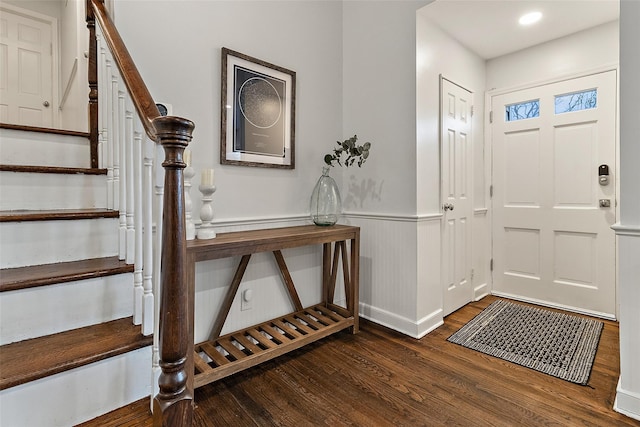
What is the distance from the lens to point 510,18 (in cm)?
241

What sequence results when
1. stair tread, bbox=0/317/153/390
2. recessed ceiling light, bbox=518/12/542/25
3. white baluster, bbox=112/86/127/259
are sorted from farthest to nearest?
1. recessed ceiling light, bbox=518/12/542/25
2. white baluster, bbox=112/86/127/259
3. stair tread, bbox=0/317/153/390

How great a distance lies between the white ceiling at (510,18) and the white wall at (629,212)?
3.29 ft

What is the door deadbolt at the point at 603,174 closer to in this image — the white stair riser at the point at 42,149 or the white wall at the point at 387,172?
the white wall at the point at 387,172

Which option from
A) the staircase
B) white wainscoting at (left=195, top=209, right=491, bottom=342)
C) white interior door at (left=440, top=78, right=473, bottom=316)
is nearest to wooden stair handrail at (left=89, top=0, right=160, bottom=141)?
the staircase

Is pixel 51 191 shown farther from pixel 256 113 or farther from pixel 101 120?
pixel 256 113

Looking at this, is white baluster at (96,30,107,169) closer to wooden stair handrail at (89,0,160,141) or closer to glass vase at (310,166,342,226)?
wooden stair handrail at (89,0,160,141)

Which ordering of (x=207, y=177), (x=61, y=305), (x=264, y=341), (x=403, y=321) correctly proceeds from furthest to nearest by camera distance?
1. (x=403, y=321)
2. (x=264, y=341)
3. (x=207, y=177)
4. (x=61, y=305)

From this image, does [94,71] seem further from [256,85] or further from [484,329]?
[484,329]

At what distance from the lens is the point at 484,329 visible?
2357 millimetres

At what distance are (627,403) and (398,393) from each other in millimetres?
1017

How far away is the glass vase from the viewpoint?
7.61ft

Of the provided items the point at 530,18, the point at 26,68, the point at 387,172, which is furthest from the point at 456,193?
the point at 26,68

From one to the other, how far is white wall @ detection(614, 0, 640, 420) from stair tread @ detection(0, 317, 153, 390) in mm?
2058

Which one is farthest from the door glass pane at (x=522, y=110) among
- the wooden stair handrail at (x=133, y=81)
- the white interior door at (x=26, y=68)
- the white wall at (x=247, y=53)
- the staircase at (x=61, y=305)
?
the white interior door at (x=26, y=68)
